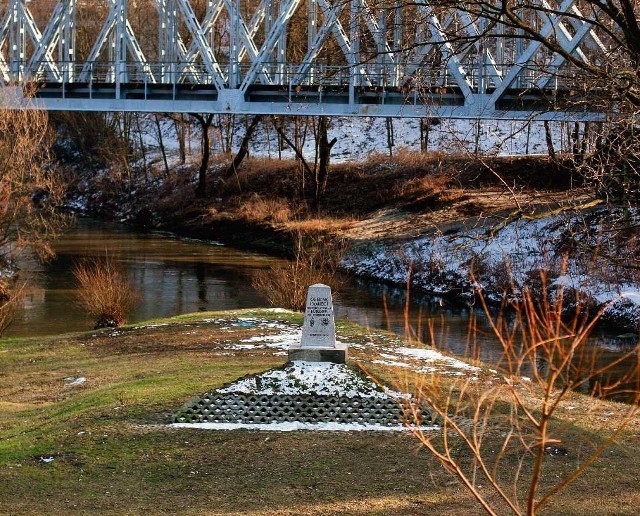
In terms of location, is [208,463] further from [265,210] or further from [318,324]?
[265,210]

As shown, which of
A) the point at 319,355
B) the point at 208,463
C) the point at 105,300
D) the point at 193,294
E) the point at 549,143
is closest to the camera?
the point at 208,463

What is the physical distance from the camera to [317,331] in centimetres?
1345

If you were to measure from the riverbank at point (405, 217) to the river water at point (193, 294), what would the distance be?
4.02 ft

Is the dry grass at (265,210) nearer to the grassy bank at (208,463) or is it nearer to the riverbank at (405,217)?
the riverbank at (405,217)

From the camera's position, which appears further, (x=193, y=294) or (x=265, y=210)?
(x=265, y=210)

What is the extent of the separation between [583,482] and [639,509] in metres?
0.86

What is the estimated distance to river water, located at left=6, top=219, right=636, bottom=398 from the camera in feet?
78.5

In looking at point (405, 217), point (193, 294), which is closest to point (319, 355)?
point (193, 294)

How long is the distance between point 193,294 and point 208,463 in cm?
1890

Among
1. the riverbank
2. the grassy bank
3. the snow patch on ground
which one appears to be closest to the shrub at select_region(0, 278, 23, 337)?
the grassy bank

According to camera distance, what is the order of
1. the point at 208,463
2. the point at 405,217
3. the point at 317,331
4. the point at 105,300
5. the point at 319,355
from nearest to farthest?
the point at 208,463, the point at 319,355, the point at 317,331, the point at 105,300, the point at 405,217

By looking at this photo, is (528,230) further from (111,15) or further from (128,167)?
(128,167)

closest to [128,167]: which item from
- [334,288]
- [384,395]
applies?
[334,288]

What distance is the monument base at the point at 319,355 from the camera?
13.3m
